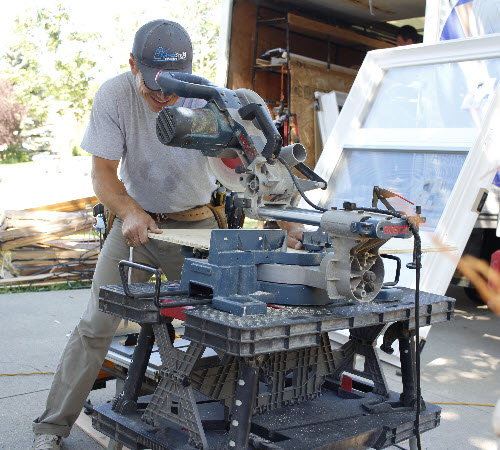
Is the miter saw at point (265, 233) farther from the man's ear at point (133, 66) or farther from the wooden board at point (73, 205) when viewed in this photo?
the wooden board at point (73, 205)

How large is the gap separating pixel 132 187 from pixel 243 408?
1.72 meters

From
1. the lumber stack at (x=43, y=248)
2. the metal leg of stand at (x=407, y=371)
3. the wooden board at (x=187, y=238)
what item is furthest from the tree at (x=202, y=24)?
the metal leg of stand at (x=407, y=371)

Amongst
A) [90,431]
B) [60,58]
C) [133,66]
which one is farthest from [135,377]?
[60,58]

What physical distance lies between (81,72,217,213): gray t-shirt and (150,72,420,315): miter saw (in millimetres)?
788

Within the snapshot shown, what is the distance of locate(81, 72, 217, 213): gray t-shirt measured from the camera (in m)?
3.05

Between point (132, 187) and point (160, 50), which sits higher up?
point (160, 50)

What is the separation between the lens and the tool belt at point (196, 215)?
334 cm

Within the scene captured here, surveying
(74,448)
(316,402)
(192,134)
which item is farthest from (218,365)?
(74,448)

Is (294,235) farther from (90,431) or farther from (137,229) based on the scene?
(90,431)

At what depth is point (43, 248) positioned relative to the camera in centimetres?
761

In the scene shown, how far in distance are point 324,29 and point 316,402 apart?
7.62 metres

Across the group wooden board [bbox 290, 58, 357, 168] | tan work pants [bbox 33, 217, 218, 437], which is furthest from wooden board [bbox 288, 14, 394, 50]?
tan work pants [bbox 33, 217, 218, 437]

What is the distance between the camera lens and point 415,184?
4.91m

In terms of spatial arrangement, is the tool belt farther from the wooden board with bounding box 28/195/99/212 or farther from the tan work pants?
the wooden board with bounding box 28/195/99/212
